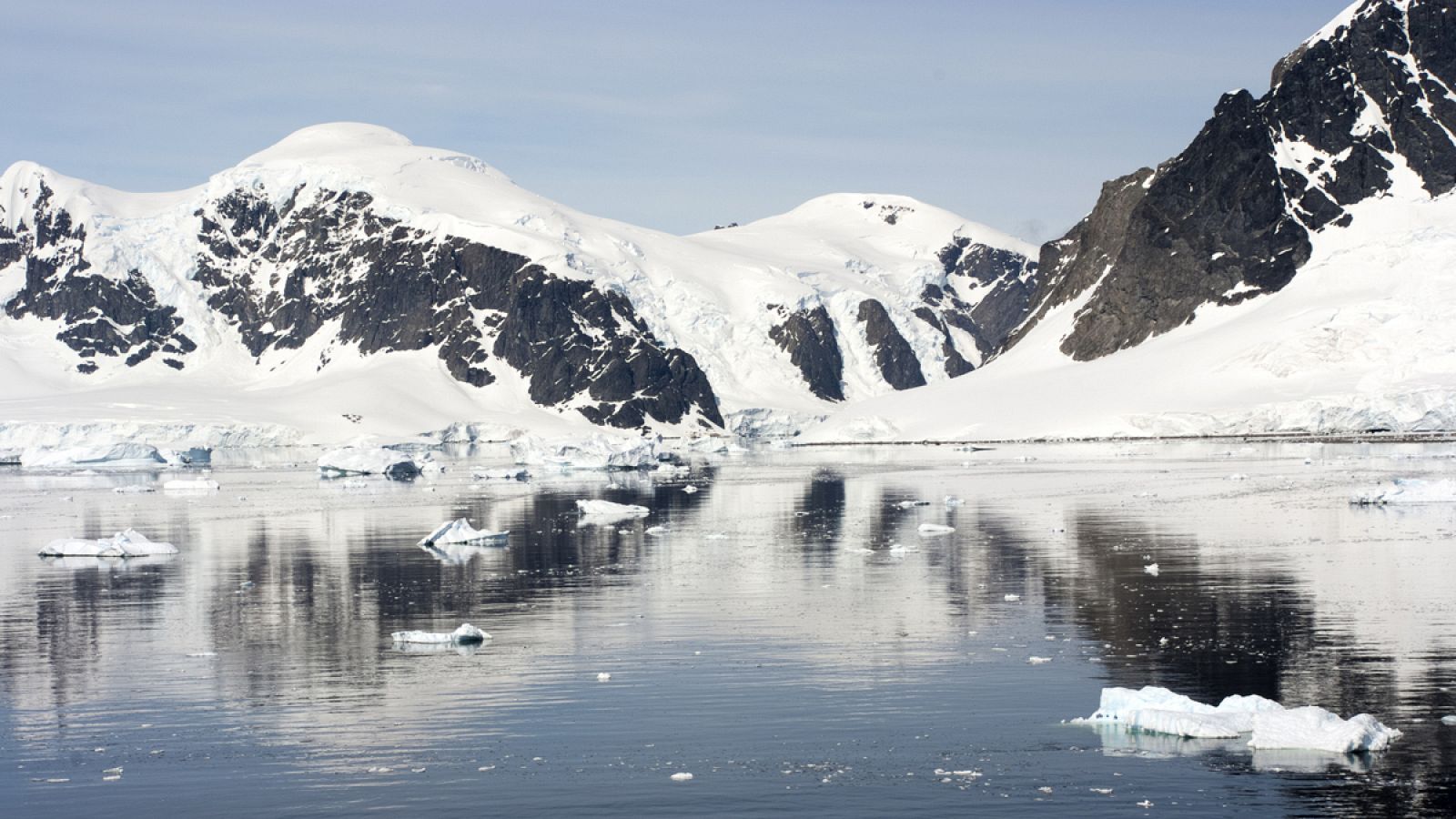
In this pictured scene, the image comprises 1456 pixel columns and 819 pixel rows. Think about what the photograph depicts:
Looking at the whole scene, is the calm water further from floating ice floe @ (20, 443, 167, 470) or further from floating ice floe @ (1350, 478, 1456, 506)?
floating ice floe @ (20, 443, 167, 470)

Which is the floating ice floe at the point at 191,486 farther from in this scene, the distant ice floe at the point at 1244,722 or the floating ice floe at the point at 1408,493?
the distant ice floe at the point at 1244,722

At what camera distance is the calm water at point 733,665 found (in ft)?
71.2

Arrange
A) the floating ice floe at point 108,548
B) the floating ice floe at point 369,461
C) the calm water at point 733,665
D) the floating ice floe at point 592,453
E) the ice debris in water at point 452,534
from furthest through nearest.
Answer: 1. the floating ice floe at point 592,453
2. the floating ice floe at point 369,461
3. the ice debris in water at point 452,534
4. the floating ice floe at point 108,548
5. the calm water at point 733,665

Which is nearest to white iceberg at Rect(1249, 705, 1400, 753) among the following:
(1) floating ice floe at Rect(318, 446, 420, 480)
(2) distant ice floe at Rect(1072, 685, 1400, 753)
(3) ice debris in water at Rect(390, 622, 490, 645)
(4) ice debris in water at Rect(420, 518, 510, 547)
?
(2) distant ice floe at Rect(1072, 685, 1400, 753)

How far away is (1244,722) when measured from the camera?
78.0 ft

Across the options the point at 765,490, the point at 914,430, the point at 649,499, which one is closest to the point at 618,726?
the point at 649,499

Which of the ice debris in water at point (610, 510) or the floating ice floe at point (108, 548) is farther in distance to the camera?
the ice debris in water at point (610, 510)

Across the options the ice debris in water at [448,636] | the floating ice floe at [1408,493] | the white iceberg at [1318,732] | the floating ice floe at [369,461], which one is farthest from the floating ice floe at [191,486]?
the white iceberg at [1318,732]

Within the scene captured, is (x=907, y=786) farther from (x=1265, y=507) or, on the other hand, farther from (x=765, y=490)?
(x=765, y=490)

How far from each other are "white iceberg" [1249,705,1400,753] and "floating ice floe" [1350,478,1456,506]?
4329cm

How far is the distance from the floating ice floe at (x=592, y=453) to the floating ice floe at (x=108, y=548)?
70797mm

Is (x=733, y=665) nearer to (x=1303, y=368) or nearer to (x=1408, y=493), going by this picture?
(x=1408, y=493)

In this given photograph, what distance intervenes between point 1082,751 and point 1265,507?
4510 centimetres

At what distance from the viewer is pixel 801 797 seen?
835 inches
